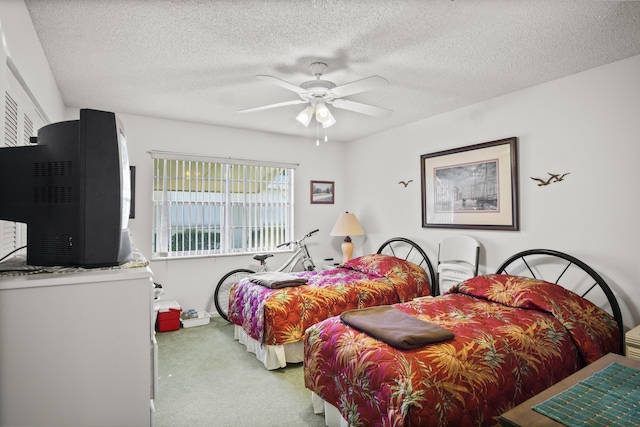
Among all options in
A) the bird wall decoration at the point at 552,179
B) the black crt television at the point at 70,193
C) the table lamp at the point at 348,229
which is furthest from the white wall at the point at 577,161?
the black crt television at the point at 70,193

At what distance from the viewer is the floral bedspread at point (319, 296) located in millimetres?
3127

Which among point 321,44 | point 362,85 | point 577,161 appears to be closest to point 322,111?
point 362,85

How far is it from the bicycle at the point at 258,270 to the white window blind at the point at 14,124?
8.44 ft

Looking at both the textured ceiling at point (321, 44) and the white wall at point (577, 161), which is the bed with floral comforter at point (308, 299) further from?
the textured ceiling at point (321, 44)

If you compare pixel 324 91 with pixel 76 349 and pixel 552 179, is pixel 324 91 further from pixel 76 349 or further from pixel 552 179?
pixel 76 349

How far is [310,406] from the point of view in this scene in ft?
8.21

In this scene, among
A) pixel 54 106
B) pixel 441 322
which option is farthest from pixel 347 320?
pixel 54 106

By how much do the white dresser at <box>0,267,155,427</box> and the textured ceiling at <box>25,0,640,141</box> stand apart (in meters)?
1.66

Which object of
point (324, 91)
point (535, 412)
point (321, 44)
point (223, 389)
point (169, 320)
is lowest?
point (223, 389)

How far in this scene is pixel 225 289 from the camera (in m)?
4.67

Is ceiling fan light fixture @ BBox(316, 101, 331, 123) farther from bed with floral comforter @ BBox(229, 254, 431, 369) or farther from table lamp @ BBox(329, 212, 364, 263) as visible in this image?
table lamp @ BBox(329, 212, 364, 263)

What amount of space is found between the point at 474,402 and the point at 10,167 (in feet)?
7.64

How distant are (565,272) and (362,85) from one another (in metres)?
2.38

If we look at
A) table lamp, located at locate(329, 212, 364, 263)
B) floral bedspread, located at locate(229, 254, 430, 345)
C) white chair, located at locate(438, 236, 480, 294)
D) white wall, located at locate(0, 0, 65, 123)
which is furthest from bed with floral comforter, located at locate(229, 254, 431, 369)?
white wall, located at locate(0, 0, 65, 123)
